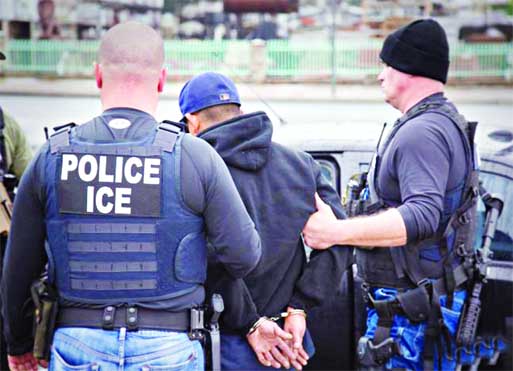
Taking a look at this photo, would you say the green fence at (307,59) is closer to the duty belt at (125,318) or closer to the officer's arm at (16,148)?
the officer's arm at (16,148)

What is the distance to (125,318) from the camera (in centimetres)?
262

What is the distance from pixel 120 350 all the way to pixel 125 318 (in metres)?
0.10

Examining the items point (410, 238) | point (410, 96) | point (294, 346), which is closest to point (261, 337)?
point (294, 346)

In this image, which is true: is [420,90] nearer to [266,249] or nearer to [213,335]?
[266,249]

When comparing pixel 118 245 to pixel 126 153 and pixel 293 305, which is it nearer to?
pixel 126 153

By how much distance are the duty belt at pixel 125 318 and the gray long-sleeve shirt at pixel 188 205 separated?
0.10 ft

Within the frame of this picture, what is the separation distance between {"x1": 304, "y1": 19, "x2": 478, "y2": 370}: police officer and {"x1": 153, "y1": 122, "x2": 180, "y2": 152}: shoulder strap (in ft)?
3.01

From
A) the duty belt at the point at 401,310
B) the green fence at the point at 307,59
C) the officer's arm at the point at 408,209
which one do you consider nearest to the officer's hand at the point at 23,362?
the officer's arm at the point at 408,209

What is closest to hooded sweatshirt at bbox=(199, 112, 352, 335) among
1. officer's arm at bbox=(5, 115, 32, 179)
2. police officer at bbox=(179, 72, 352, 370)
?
police officer at bbox=(179, 72, 352, 370)

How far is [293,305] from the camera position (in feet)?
10.1

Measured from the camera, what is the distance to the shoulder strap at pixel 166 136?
2.61 m

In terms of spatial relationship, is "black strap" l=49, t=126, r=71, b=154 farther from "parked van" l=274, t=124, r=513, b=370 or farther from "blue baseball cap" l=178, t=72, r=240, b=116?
"parked van" l=274, t=124, r=513, b=370

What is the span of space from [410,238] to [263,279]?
Answer: 59 cm

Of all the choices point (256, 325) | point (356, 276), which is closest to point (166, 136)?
point (256, 325)
